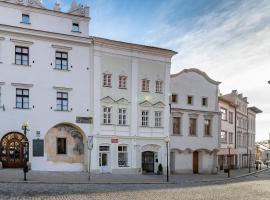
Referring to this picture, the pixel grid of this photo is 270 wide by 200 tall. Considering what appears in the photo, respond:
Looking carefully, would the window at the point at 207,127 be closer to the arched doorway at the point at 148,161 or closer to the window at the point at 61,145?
the arched doorway at the point at 148,161

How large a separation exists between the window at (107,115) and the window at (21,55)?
7.97m

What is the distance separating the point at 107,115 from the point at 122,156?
4072mm

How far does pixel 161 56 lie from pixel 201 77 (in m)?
7.22

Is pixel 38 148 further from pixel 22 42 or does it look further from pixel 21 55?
pixel 22 42

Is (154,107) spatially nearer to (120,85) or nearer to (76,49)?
(120,85)

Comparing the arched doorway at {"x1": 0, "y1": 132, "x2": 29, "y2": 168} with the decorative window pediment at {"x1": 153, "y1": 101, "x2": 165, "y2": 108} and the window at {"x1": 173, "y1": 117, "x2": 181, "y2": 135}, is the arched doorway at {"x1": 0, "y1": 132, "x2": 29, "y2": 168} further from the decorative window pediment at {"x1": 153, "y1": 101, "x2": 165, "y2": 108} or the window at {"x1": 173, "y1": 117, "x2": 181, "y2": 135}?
the window at {"x1": 173, "y1": 117, "x2": 181, "y2": 135}

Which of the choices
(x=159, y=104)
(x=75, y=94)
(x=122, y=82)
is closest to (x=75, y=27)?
(x=75, y=94)

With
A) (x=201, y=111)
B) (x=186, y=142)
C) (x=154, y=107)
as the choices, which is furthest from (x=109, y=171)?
(x=201, y=111)

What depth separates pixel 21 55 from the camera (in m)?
29.8

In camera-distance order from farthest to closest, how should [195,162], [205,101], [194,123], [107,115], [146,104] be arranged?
1. [205,101]
2. [195,162]
3. [194,123]
4. [146,104]
5. [107,115]

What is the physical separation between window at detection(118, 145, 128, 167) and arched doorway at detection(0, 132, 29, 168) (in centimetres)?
850

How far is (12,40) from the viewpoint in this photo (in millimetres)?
29219

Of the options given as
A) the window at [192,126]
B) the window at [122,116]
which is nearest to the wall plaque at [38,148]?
the window at [122,116]

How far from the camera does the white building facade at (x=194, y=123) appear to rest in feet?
129
